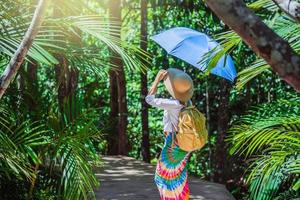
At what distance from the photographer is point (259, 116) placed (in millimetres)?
5730

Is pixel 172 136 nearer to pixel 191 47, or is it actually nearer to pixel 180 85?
pixel 180 85

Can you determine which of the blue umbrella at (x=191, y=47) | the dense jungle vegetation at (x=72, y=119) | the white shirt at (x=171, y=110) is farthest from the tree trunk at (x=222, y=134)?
the white shirt at (x=171, y=110)

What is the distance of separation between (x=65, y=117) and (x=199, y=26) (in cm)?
615

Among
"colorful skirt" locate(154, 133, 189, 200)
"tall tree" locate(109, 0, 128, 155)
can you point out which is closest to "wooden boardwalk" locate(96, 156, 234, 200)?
"colorful skirt" locate(154, 133, 189, 200)

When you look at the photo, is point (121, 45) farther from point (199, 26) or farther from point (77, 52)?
point (199, 26)

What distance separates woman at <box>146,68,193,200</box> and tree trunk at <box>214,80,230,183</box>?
5.48m

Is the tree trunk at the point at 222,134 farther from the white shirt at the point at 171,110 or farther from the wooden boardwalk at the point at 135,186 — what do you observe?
the white shirt at the point at 171,110

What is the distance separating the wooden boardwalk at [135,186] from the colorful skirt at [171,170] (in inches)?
56.5

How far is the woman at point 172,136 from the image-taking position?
466 cm

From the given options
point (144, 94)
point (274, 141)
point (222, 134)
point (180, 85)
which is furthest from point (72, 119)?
point (222, 134)

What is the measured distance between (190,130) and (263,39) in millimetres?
2682

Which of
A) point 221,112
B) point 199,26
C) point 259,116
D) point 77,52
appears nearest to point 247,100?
point 221,112

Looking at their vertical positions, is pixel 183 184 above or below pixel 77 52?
below

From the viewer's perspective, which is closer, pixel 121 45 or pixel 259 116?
pixel 121 45
